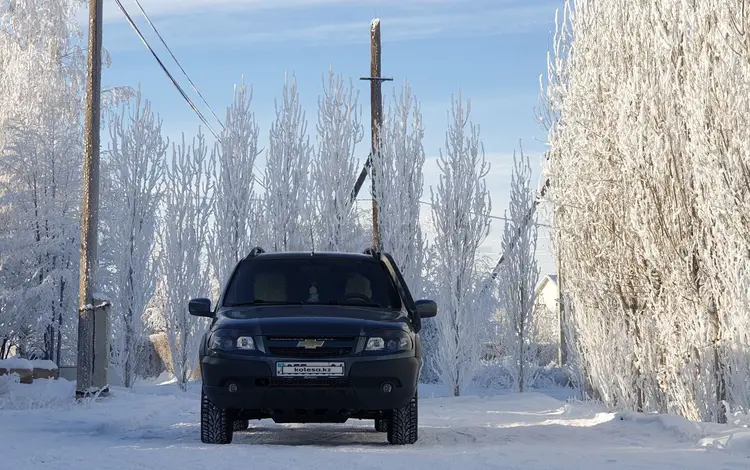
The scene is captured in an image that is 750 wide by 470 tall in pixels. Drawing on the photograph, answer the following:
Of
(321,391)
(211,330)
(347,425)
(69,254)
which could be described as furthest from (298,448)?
(69,254)

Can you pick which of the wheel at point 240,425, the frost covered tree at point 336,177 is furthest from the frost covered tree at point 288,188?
the wheel at point 240,425

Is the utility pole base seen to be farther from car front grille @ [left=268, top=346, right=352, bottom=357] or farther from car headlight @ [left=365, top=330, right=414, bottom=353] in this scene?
car headlight @ [left=365, top=330, right=414, bottom=353]

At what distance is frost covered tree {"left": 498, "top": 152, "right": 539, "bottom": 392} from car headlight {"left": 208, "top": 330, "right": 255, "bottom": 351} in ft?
45.1

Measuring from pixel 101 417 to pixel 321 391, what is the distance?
6.08m

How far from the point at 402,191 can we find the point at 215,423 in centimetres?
1415

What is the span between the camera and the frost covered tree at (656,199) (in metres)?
10.6

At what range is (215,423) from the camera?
30.5ft

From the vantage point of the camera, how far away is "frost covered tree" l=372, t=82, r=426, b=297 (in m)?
22.8

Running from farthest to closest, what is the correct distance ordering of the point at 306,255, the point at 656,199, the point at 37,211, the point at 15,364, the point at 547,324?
the point at 547,324 < the point at 37,211 < the point at 15,364 < the point at 656,199 < the point at 306,255

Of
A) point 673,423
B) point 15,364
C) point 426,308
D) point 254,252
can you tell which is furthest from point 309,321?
point 15,364

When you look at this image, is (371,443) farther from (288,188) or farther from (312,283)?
(288,188)

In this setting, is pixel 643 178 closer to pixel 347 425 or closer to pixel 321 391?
pixel 347 425

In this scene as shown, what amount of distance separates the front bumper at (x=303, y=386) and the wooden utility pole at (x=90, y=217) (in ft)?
30.3

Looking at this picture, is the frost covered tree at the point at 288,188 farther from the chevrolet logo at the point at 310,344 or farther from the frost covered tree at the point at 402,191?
the chevrolet logo at the point at 310,344
